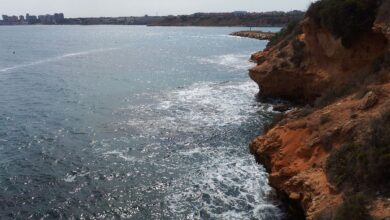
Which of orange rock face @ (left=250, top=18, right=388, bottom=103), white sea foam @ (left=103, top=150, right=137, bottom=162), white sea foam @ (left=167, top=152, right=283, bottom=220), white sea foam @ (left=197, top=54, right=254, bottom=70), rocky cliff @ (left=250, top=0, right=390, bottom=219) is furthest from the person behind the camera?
white sea foam @ (left=197, top=54, right=254, bottom=70)

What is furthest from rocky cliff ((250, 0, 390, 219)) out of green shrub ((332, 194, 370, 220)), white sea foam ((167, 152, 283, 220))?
white sea foam ((167, 152, 283, 220))

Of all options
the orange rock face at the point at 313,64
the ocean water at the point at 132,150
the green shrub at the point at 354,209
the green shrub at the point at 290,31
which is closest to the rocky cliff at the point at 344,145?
the green shrub at the point at 354,209

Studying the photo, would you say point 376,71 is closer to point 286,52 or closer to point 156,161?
point 156,161

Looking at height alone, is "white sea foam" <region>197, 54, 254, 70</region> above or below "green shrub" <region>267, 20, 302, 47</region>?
below

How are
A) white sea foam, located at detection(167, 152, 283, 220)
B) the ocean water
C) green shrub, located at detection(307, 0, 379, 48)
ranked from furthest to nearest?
green shrub, located at detection(307, 0, 379, 48), the ocean water, white sea foam, located at detection(167, 152, 283, 220)

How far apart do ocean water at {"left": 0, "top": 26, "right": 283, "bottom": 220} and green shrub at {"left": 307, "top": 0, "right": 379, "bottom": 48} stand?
8.47 m

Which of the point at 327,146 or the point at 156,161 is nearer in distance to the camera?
the point at 327,146

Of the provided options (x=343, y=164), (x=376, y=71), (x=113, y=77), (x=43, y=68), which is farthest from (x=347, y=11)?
(x=43, y=68)

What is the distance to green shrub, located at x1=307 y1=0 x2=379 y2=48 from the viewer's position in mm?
28656

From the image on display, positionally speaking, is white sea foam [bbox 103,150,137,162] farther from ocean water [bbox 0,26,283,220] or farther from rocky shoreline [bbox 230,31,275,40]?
rocky shoreline [bbox 230,31,275,40]

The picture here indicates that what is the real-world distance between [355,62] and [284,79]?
27.1 ft

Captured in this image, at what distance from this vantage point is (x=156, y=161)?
2586 cm

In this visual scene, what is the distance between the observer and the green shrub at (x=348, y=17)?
28656 millimetres

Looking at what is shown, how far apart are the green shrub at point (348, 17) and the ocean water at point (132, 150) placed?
8.47m
